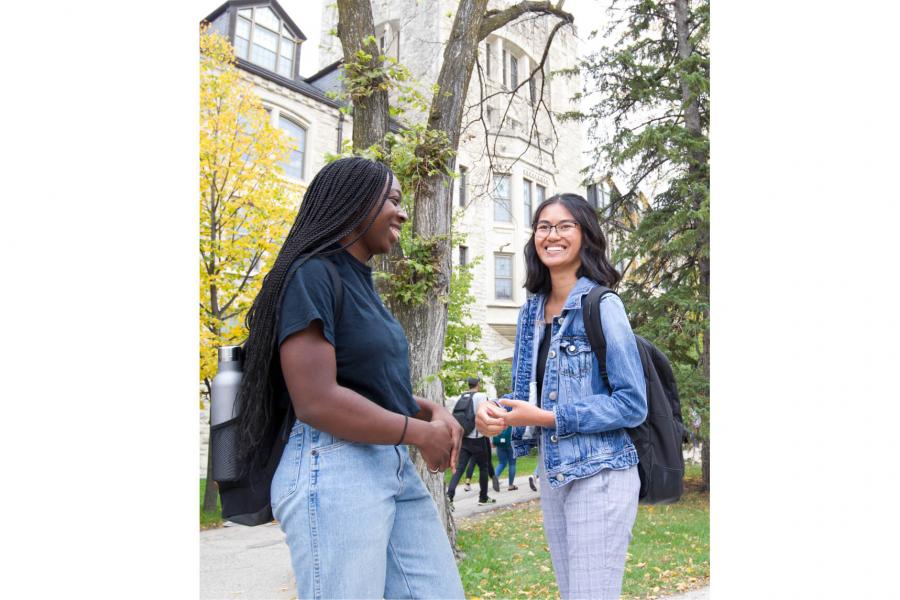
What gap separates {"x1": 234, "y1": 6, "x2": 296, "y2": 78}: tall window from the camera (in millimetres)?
17562

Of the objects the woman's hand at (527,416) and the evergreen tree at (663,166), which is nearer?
the woman's hand at (527,416)

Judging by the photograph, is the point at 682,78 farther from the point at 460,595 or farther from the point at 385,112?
the point at 460,595

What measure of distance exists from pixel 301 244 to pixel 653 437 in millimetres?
1455

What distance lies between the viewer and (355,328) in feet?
5.78

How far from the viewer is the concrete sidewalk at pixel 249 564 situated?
6.41 m

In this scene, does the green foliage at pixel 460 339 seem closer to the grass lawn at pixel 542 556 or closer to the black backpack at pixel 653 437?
the grass lawn at pixel 542 556

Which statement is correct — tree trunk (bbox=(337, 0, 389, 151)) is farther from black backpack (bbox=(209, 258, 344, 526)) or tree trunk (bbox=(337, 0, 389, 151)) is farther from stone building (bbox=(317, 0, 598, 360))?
stone building (bbox=(317, 0, 598, 360))

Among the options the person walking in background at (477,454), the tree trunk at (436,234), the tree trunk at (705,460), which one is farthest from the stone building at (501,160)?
the tree trunk at (436,234)

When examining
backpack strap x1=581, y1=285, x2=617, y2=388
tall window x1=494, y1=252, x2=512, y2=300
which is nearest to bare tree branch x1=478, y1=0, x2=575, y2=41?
backpack strap x1=581, y1=285, x2=617, y2=388

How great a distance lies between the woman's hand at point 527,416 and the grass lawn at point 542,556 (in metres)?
4.16

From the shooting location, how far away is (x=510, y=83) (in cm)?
2650

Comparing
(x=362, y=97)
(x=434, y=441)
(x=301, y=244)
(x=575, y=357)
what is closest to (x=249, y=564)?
(x=362, y=97)

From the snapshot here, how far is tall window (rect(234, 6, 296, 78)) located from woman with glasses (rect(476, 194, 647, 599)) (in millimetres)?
17008

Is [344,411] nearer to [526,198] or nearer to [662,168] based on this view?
[662,168]
